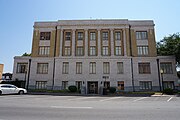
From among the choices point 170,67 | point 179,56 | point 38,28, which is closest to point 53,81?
point 38,28

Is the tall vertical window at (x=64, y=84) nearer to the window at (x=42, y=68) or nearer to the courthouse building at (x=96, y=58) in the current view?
the courthouse building at (x=96, y=58)

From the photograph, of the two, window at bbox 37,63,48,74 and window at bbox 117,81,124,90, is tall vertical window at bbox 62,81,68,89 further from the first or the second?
window at bbox 117,81,124,90

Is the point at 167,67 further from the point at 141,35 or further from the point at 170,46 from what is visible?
the point at 141,35

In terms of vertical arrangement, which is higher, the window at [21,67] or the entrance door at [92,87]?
the window at [21,67]

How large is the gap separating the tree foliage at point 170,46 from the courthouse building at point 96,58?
1630 millimetres

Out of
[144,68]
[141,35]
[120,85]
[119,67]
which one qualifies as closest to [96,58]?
[119,67]

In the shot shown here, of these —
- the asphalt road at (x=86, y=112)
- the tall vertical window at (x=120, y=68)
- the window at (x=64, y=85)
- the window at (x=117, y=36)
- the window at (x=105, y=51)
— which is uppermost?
the window at (x=117, y=36)

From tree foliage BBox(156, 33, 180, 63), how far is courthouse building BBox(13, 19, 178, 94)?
1.63 meters

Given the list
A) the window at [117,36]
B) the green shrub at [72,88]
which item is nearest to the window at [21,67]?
the green shrub at [72,88]

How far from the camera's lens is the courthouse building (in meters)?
29.9

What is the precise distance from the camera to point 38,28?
34000 millimetres

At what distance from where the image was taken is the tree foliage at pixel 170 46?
3020cm

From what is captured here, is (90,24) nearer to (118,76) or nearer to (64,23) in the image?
(64,23)

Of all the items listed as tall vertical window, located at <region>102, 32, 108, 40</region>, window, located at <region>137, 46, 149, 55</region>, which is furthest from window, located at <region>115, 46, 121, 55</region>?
window, located at <region>137, 46, 149, 55</region>
